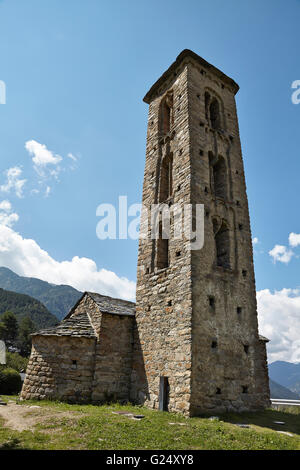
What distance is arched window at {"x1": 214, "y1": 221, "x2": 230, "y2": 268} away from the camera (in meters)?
12.8

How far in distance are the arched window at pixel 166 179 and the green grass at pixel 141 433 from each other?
9624 millimetres

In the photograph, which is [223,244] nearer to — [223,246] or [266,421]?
[223,246]

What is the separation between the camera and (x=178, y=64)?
17062 mm

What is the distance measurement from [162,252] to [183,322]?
396 cm

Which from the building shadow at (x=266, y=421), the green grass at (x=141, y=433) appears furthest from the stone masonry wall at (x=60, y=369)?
the building shadow at (x=266, y=421)

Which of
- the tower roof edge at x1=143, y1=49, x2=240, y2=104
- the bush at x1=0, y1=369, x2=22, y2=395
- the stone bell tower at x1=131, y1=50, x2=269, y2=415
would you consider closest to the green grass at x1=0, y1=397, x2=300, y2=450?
the stone bell tower at x1=131, y1=50, x2=269, y2=415

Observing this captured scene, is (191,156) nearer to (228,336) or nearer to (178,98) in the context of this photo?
(178,98)

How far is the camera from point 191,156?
13203mm

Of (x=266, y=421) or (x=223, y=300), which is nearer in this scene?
(x=266, y=421)

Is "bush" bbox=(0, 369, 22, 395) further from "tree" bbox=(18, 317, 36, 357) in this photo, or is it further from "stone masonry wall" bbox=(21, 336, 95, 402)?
"tree" bbox=(18, 317, 36, 357)

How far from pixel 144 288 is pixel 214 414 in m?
5.57

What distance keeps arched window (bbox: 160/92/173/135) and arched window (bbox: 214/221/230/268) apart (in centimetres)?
715

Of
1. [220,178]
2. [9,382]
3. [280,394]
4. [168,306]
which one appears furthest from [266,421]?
[280,394]

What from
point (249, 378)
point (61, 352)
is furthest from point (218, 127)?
point (61, 352)
